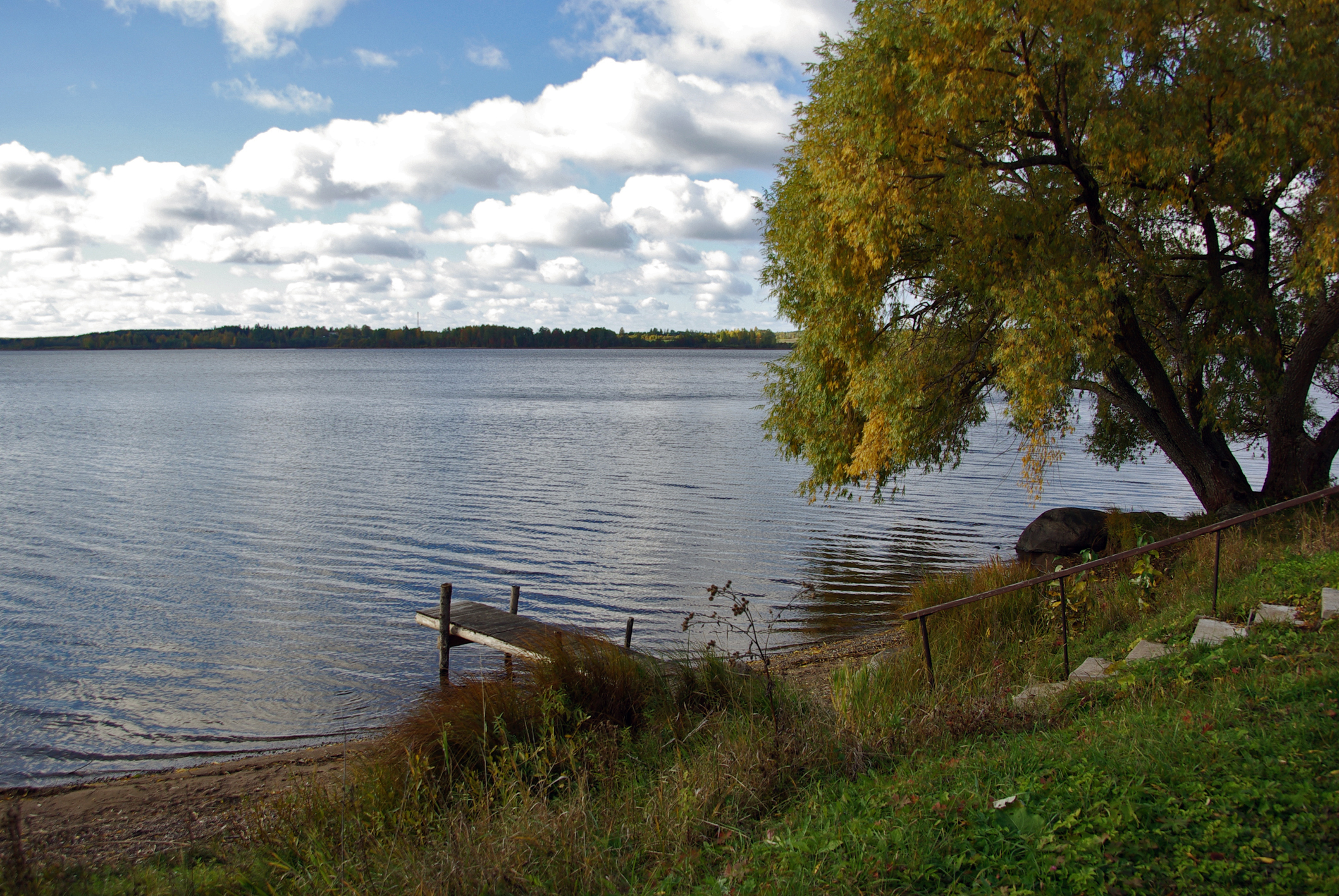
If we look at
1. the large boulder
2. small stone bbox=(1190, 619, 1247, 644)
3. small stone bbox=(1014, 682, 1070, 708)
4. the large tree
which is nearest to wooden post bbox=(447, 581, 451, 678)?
the large tree

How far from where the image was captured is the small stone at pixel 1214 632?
675 centimetres

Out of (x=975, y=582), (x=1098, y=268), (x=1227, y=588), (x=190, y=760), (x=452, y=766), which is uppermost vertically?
(x=1098, y=268)

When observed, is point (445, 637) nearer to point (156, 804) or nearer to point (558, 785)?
point (156, 804)

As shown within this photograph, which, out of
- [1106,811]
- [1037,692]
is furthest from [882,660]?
[1106,811]

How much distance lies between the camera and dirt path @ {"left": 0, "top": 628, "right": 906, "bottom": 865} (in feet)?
25.0

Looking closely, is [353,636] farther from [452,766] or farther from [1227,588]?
[1227,588]

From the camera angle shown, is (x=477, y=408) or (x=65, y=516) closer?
(x=65, y=516)

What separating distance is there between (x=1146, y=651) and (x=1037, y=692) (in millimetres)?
1278

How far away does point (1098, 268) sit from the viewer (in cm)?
1207

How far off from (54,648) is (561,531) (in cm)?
1186

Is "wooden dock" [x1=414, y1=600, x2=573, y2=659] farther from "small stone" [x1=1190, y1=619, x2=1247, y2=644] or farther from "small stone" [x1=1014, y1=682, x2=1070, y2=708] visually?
"small stone" [x1=1190, y1=619, x2=1247, y2=644]

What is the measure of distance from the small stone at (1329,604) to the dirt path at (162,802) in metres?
4.52

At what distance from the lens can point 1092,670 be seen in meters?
7.25

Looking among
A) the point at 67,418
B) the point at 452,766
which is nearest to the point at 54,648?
the point at 452,766
